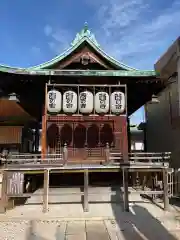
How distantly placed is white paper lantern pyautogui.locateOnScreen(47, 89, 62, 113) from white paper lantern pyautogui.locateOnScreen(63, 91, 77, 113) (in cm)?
32

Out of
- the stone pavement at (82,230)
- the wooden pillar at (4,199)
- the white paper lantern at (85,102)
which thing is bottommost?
the stone pavement at (82,230)

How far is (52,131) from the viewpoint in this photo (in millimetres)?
16656

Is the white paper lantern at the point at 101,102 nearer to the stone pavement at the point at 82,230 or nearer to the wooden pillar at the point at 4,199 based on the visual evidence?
the wooden pillar at the point at 4,199

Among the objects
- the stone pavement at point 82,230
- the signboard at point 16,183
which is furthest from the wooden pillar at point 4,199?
the stone pavement at point 82,230

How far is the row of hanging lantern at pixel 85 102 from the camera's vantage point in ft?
50.2

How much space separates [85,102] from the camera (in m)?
15.3

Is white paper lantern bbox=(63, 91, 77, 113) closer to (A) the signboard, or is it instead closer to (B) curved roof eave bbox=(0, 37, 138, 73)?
(B) curved roof eave bbox=(0, 37, 138, 73)

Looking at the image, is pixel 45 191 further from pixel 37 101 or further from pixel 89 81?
pixel 37 101

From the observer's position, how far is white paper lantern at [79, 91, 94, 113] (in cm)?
1534

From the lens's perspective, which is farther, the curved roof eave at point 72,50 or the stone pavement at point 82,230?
the curved roof eave at point 72,50

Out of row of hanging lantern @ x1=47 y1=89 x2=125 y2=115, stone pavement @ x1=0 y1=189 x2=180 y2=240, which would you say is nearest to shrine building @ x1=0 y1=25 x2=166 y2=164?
row of hanging lantern @ x1=47 y1=89 x2=125 y2=115

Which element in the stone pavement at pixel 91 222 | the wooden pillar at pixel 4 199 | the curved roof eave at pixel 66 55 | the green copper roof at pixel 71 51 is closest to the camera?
the stone pavement at pixel 91 222

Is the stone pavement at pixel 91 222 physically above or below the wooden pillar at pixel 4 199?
below

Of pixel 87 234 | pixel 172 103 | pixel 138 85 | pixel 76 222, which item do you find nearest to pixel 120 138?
pixel 138 85
